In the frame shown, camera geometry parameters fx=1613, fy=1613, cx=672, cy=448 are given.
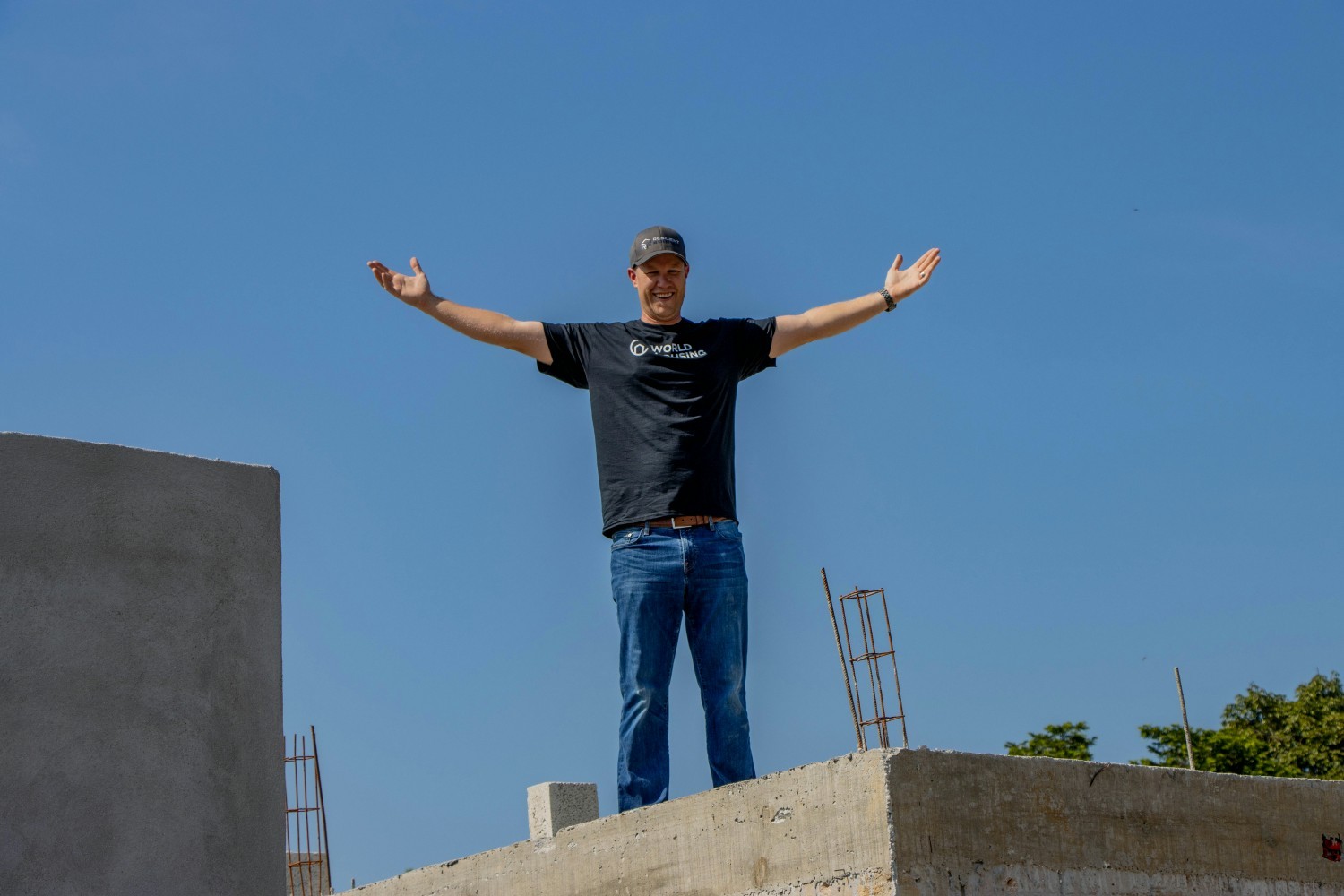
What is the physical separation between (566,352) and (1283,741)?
2535cm

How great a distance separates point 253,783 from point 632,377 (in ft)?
6.19

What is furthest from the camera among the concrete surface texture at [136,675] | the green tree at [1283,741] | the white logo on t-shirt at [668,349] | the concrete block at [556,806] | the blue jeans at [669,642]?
the green tree at [1283,741]

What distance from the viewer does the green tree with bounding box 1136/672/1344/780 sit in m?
27.0

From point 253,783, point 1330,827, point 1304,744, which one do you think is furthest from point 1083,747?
point 253,783

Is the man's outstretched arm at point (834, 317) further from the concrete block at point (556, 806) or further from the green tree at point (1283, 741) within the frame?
the green tree at point (1283, 741)

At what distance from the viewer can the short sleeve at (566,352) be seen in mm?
5852

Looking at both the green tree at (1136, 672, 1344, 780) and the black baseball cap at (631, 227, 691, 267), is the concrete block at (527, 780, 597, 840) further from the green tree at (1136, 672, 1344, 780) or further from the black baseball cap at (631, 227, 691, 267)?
the green tree at (1136, 672, 1344, 780)

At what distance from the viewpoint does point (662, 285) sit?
19.0ft

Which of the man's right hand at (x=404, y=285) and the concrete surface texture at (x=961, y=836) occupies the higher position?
the man's right hand at (x=404, y=285)

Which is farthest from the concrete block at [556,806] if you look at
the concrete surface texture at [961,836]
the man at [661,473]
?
the man at [661,473]

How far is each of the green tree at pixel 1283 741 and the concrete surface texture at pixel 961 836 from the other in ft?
72.5

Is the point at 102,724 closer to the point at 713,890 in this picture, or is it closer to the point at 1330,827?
the point at 713,890

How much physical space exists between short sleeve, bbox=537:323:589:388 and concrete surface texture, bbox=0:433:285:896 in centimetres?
125

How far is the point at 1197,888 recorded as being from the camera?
5.21 meters
